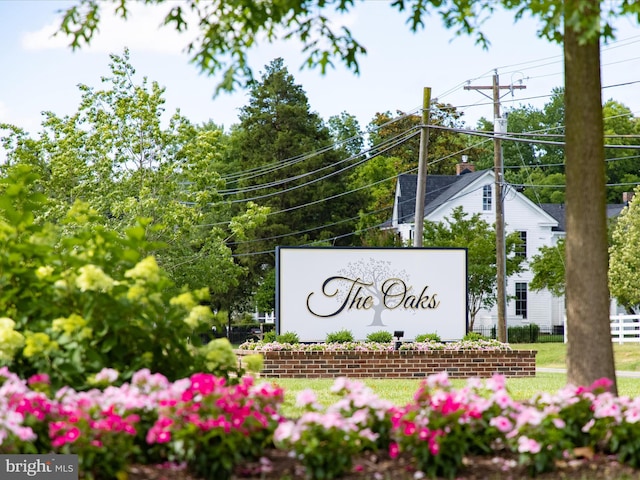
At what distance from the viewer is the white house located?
47781mm

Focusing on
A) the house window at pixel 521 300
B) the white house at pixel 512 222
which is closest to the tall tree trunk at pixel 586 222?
the white house at pixel 512 222

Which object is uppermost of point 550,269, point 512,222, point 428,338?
point 512,222

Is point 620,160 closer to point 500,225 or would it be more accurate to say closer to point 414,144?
point 414,144

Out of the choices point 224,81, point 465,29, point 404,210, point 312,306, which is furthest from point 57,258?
point 404,210

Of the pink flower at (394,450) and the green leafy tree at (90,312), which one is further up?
the green leafy tree at (90,312)

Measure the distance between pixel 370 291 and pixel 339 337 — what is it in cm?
130

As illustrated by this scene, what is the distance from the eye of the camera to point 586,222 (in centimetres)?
689

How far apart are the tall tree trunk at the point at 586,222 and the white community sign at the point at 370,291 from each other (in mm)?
13528

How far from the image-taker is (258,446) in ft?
19.2

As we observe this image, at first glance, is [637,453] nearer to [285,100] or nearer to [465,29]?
[465,29]

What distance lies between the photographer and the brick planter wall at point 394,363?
18.9 m

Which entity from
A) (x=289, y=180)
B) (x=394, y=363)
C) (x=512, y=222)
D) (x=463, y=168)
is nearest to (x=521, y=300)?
(x=512, y=222)

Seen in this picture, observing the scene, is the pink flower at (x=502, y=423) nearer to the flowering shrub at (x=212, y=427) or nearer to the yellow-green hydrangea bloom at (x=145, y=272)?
the flowering shrub at (x=212, y=427)

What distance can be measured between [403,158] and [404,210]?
A: 9.62m
